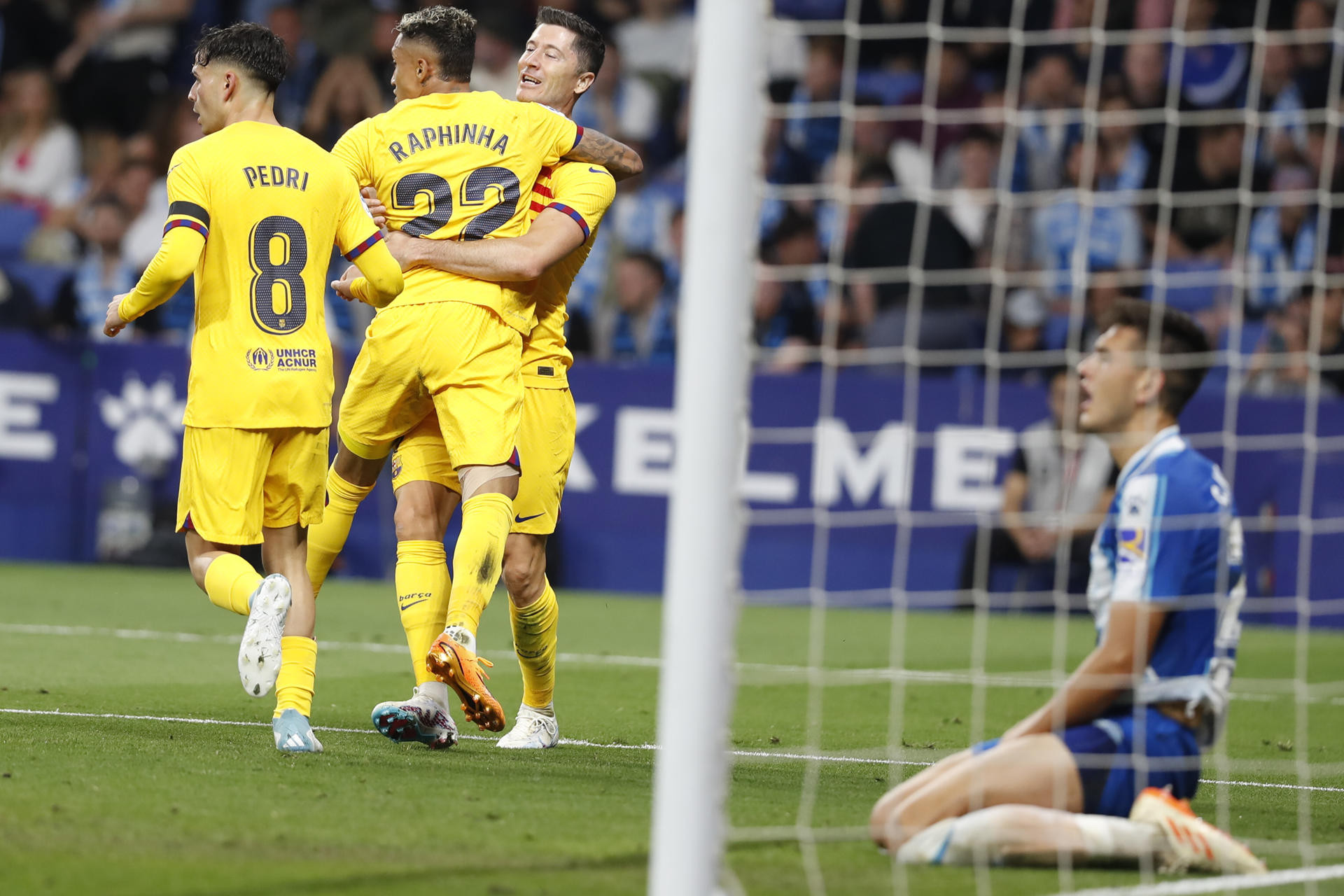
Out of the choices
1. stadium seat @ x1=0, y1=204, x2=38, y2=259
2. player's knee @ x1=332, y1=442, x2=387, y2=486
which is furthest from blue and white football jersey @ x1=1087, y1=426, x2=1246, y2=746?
stadium seat @ x1=0, y1=204, x2=38, y2=259

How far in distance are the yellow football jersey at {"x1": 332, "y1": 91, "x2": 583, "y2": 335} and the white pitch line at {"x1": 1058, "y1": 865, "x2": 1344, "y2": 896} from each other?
2565mm

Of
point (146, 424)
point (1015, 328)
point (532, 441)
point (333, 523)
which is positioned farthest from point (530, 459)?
point (146, 424)

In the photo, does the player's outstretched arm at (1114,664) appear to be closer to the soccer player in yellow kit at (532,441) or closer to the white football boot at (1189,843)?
the white football boot at (1189,843)

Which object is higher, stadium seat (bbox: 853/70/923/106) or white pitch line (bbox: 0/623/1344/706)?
stadium seat (bbox: 853/70/923/106)

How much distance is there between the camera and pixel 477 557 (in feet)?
16.3

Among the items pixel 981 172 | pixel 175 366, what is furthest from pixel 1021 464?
pixel 175 366

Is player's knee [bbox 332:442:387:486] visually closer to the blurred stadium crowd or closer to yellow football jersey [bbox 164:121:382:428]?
yellow football jersey [bbox 164:121:382:428]

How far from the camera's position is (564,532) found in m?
11.2

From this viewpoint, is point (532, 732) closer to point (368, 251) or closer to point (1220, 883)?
point (368, 251)

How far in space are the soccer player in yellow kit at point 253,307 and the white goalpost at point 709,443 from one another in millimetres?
1963

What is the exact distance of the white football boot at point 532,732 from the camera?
5398 millimetres

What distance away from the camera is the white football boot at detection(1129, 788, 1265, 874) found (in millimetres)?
3732

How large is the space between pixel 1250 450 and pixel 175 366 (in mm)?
6716

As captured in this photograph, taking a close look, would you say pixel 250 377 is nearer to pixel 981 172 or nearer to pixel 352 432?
pixel 352 432
